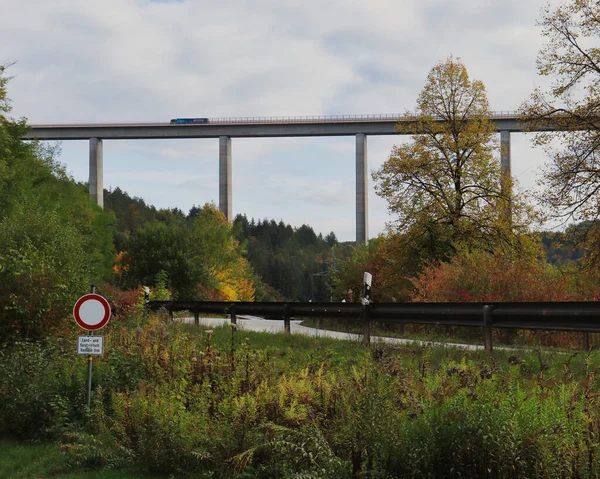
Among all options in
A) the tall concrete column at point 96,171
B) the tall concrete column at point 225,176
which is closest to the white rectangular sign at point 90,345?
the tall concrete column at point 225,176

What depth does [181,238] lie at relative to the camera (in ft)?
171

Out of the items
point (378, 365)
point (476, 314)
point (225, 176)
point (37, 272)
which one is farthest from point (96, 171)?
point (378, 365)

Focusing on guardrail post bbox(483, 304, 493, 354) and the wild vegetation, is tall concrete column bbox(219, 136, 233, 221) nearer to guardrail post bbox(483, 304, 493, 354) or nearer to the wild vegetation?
the wild vegetation

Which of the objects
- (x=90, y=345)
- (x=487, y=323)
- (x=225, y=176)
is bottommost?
(x=90, y=345)

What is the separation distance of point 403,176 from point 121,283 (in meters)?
26.1

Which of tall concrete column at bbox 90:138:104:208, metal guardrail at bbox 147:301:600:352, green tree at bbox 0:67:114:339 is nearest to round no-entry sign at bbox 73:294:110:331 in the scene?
green tree at bbox 0:67:114:339

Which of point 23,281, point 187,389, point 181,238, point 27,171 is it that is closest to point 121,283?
point 181,238

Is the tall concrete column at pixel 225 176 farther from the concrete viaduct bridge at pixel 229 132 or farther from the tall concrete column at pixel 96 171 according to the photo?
the tall concrete column at pixel 96 171

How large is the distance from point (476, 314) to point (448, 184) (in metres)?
21.8

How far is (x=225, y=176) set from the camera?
7188 centimetres

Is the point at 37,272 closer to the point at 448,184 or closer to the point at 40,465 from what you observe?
the point at 40,465

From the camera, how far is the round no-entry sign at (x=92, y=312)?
1107cm

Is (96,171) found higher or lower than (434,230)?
higher

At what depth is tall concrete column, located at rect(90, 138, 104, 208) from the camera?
72875 mm
